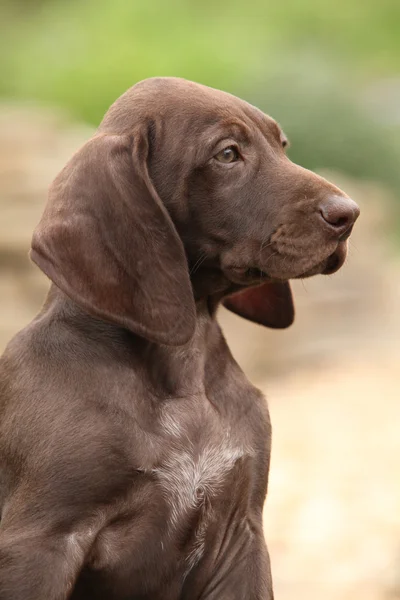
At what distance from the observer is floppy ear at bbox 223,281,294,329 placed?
175 inches

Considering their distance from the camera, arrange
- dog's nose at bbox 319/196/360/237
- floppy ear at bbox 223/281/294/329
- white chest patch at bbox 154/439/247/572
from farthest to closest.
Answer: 1. floppy ear at bbox 223/281/294/329
2. dog's nose at bbox 319/196/360/237
3. white chest patch at bbox 154/439/247/572

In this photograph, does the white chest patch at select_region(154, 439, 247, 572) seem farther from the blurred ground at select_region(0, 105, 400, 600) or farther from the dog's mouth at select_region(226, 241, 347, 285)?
the blurred ground at select_region(0, 105, 400, 600)

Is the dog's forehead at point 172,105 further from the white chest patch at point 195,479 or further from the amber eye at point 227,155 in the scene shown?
the white chest patch at point 195,479

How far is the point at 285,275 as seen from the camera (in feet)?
12.8

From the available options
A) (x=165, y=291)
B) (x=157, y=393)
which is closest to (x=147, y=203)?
(x=165, y=291)

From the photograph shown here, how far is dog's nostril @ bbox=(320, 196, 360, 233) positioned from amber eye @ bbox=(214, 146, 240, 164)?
31cm

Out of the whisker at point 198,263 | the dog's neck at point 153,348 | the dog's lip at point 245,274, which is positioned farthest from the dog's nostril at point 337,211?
the dog's neck at point 153,348

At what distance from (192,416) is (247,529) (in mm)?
394

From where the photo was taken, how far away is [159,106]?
3939mm

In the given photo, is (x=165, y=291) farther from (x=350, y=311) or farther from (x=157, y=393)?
(x=350, y=311)

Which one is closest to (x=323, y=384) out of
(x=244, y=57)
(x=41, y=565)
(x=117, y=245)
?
(x=117, y=245)

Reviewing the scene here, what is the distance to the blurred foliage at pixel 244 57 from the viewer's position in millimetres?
13461

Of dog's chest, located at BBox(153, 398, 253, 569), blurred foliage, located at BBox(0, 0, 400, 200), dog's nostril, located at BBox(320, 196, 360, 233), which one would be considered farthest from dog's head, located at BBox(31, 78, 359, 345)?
blurred foliage, located at BBox(0, 0, 400, 200)

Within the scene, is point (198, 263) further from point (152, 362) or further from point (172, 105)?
point (172, 105)
